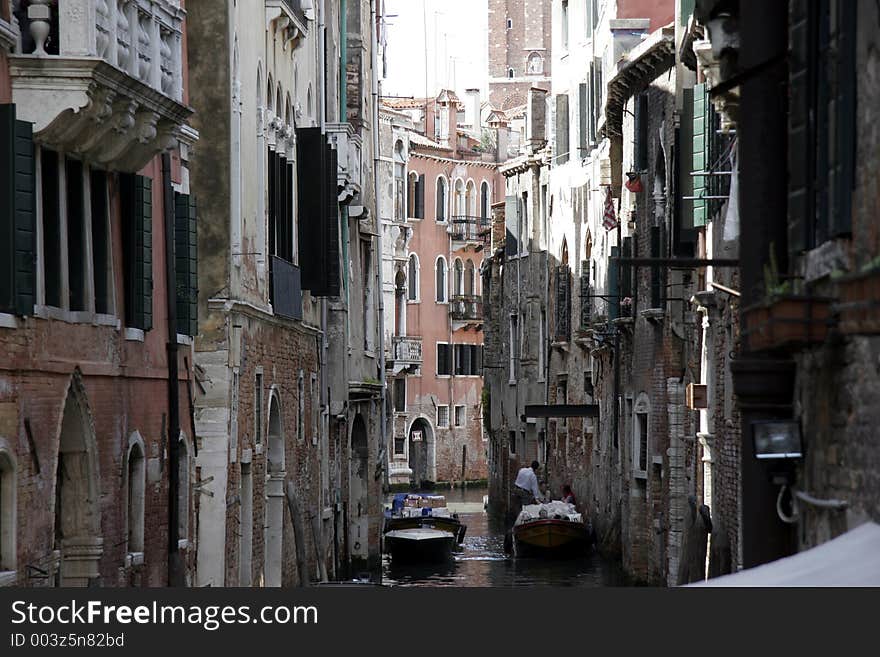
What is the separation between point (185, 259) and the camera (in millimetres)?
20016

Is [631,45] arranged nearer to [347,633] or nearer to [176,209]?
[176,209]

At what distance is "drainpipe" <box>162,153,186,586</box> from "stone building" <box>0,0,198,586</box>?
20 mm

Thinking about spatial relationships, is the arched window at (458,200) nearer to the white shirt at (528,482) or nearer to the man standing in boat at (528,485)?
the man standing in boat at (528,485)

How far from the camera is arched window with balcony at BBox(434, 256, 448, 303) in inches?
2790

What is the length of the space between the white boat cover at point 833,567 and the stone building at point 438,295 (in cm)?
5785

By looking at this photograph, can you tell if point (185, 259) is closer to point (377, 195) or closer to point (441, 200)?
point (377, 195)

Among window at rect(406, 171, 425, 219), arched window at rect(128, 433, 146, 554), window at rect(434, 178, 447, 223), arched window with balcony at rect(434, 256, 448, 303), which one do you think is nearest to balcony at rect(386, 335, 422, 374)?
arched window with balcony at rect(434, 256, 448, 303)

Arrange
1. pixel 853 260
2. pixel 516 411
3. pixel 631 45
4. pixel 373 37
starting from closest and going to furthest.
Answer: pixel 853 260 → pixel 631 45 → pixel 373 37 → pixel 516 411

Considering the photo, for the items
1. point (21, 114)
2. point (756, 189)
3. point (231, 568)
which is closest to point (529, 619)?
point (756, 189)

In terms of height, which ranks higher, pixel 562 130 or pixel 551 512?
pixel 562 130

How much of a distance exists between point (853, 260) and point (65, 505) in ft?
28.6

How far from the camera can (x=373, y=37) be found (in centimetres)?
3850

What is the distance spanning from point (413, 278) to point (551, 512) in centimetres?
3153

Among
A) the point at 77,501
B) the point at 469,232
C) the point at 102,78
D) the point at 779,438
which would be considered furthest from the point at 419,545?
the point at 469,232
